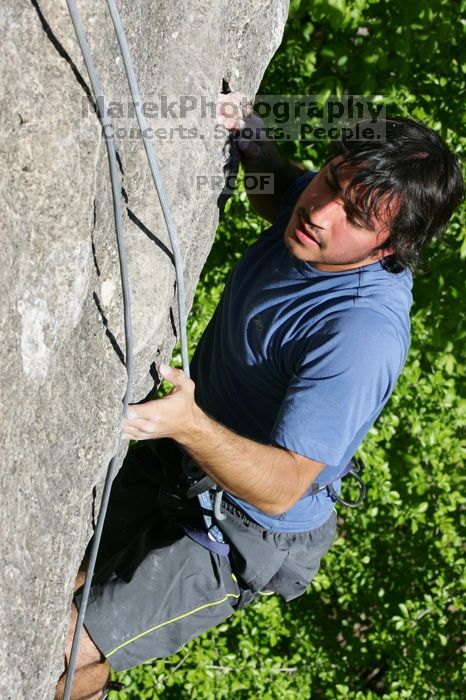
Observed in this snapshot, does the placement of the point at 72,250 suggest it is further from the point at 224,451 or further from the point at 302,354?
the point at 302,354

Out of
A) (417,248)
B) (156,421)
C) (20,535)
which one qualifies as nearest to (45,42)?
(156,421)

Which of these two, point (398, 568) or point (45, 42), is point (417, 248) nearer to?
point (45, 42)

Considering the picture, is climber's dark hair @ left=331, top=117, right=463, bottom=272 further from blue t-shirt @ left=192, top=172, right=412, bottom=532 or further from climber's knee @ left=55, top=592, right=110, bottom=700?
climber's knee @ left=55, top=592, right=110, bottom=700

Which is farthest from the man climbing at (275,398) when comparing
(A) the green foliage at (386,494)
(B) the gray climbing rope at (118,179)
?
(A) the green foliage at (386,494)

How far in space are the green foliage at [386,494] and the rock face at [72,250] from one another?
68.0 inches

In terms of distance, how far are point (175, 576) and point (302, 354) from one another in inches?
32.5

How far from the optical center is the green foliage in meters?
4.18

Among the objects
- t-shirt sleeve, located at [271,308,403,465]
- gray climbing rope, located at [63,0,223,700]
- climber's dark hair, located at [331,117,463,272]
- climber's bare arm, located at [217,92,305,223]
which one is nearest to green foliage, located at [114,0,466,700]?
climber's bare arm, located at [217,92,305,223]

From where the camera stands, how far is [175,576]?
2654 millimetres

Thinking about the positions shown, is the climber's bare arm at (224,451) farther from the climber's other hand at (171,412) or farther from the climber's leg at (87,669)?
the climber's leg at (87,669)

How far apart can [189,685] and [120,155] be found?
3.53 metres

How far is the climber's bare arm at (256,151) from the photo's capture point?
247 cm

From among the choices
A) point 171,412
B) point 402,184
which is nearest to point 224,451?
point 171,412

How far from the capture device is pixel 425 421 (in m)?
4.77
